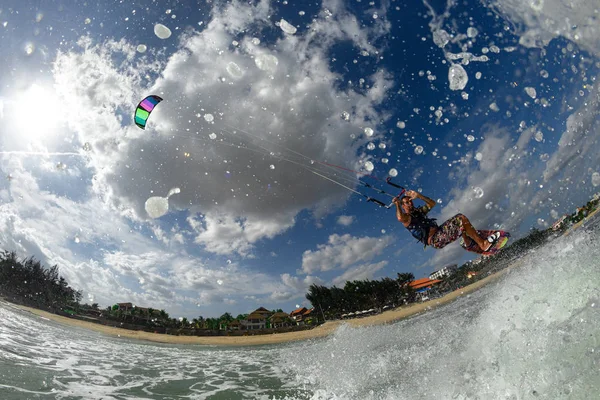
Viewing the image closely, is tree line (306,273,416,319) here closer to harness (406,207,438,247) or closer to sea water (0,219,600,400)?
sea water (0,219,600,400)

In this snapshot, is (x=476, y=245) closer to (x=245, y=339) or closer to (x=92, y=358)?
(x=92, y=358)

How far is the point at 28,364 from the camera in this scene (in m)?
6.75

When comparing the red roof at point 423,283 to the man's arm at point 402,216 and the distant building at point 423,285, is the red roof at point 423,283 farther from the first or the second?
the man's arm at point 402,216

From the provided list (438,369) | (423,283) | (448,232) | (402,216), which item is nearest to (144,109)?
(402,216)

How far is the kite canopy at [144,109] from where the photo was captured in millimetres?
9008

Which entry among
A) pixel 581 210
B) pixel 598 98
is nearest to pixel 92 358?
pixel 598 98

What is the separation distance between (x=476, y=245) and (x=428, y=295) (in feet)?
41.5

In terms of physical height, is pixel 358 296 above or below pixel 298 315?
above

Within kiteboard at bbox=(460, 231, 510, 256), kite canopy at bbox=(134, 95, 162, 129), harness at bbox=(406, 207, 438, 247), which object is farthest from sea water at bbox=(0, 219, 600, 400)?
kite canopy at bbox=(134, 95, 162, 129)

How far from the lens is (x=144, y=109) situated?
9148 mm

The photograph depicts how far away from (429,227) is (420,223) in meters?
0.27

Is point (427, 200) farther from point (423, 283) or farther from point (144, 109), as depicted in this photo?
point (423, 283)

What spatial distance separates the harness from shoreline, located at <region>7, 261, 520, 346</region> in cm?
742

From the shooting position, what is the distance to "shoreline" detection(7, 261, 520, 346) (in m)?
14.4
